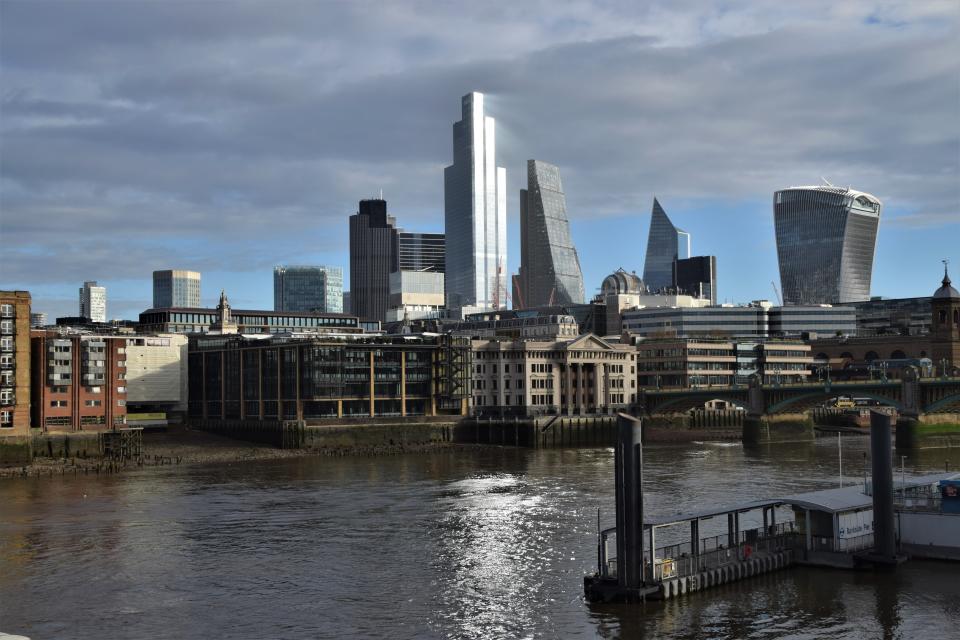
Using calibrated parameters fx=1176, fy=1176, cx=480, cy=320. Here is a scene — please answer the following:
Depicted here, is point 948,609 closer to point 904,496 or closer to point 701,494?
point 904,496

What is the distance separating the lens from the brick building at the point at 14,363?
5763 inches

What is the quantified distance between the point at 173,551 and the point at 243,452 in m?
85.6

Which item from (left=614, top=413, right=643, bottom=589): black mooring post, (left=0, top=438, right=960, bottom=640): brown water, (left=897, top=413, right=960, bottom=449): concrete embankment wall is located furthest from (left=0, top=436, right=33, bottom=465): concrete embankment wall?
(left=897, top=413, right=960, bottom=449): concrete embankment wall

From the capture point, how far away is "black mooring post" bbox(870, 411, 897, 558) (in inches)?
2525

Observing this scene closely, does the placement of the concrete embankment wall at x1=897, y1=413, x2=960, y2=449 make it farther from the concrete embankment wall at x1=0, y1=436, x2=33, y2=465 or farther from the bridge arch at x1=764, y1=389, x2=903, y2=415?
the concrete embankment wall at x1=0, y1=436, x2=33, y2=465

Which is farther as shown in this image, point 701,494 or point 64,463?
point 64,463

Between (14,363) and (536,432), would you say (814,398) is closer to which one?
(536,432)

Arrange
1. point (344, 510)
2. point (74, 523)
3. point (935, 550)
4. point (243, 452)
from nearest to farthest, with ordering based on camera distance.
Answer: point (935, 550), point (74, 523), point (344, 510), point (243, 452)

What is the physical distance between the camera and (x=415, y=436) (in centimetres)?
18062

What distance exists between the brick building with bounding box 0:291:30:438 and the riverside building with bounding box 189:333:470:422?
4174cm

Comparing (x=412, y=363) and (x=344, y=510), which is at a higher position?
(x=412, y=363)

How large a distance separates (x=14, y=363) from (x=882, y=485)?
11695cm

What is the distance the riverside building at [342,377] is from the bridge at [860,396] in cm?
4717

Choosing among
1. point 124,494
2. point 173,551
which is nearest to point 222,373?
point 124,494
